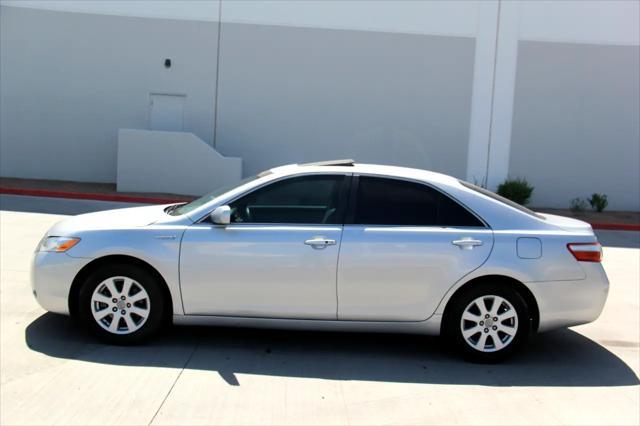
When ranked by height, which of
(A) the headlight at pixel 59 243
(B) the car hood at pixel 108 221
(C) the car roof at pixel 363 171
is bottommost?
(A) the headlight at pixel 59 243

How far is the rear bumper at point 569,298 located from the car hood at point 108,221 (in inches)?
121

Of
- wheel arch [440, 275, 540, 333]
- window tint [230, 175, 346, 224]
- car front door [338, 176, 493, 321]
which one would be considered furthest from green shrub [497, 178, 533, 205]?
car front door [338, 176, 493, 321]

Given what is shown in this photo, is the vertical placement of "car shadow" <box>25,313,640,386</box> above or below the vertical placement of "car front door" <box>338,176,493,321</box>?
below

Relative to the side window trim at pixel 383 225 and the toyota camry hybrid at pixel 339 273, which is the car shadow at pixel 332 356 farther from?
the side window trim at pixel 383 225

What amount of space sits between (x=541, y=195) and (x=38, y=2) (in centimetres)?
1339

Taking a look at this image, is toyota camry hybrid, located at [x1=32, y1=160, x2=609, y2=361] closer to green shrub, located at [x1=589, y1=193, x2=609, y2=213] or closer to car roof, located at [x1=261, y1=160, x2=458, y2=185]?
car roof, located at [x1=261, y1=160, x2=458, y2=185]

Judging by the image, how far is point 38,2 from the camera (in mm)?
16688

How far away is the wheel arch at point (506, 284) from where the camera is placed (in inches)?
209

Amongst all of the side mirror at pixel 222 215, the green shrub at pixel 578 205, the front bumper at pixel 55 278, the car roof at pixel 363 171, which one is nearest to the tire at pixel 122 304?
the front bumper at pixel 55 278

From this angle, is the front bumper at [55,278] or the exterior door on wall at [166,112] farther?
the exterior door on wall at [166,112]

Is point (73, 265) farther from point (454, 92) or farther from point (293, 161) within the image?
point (454, 92)

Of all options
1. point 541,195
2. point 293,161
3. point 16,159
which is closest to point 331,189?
point 293,161

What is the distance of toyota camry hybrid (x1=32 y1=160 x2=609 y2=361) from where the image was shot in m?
5.21

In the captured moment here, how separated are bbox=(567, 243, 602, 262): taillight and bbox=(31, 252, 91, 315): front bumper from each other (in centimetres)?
379
